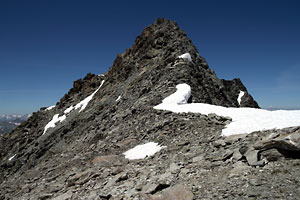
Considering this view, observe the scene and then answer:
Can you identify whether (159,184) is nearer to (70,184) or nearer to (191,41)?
(70,184)

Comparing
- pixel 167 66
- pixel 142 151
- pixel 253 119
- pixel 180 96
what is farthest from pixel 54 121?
pixel 253 119

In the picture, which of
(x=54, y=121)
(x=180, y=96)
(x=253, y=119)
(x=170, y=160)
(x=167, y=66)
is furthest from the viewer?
(x=54, y=121)

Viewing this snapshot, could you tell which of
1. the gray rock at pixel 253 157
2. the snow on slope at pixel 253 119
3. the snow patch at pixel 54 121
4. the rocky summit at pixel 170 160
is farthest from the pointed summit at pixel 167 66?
the gray rock at pixel 253 157

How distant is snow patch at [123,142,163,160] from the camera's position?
1392 centimetres

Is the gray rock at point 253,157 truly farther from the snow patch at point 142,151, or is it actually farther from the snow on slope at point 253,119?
the snow patch at point 142,151

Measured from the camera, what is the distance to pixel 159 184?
8.30m

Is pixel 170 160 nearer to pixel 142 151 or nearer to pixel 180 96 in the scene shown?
pixel 142 151

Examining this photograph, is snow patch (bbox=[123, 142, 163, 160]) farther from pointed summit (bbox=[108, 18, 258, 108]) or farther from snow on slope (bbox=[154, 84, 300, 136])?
pointed summit (bbox=[108, 18, 258, 108])

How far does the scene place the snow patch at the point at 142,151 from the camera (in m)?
13.9

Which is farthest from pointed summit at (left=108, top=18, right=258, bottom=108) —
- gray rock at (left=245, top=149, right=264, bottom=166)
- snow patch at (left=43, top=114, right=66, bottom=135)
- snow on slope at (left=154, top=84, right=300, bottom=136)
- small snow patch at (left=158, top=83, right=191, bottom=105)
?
gray rock at (left=245, top=149, right=264, bottom=166)

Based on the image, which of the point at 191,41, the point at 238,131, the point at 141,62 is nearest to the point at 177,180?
the point at 238,131

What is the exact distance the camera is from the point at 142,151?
14.7 metres

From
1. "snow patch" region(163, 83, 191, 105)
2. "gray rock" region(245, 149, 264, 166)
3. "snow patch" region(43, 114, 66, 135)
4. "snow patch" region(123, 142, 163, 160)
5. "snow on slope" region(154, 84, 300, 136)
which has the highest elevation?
"snow patch" region(43, 114, 66, 135)

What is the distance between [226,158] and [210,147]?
1.87 metres
